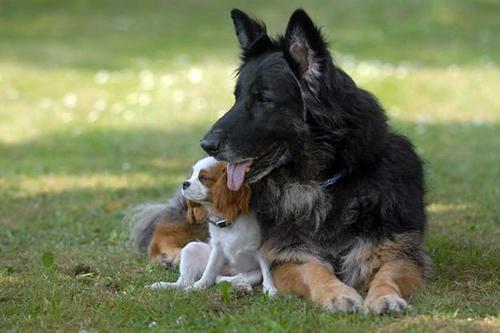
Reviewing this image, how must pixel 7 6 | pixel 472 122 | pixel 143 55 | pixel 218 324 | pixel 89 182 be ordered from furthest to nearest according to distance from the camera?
pixel 7 6 < pixel 143 55 < pixel 472 122 < pixel 89 182 < pixel 218 324

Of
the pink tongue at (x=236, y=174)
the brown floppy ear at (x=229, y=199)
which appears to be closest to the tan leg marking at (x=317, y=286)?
the brown floppy ear at (x=229, y=199)

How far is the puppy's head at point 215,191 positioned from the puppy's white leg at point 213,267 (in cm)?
35

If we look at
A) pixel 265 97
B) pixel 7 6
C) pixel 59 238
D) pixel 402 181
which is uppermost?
pixel 7 6

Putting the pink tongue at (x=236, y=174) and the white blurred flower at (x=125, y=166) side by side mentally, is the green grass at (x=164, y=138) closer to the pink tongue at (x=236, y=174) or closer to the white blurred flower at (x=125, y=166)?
the white blurred flower at (x=125, y=166)

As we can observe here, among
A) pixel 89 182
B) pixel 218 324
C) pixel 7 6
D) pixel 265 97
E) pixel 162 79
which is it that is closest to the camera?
pixel 218 324

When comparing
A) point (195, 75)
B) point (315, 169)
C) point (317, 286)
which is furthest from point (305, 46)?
point (195, 75)

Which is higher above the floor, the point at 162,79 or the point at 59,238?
the point at 162,79

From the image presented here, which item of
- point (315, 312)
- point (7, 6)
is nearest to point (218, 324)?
point (315, 312)

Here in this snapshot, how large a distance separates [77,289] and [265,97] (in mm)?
1899

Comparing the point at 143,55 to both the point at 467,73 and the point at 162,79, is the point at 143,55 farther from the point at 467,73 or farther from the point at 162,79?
the point at 467,73

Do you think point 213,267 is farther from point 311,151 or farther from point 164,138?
point 164,138

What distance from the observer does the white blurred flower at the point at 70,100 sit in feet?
58.6

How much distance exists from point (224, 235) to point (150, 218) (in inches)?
66.5

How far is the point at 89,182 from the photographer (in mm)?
11625
